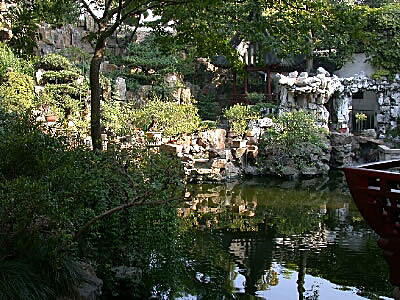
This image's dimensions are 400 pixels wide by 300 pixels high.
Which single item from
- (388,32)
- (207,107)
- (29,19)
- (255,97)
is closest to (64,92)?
(207,107)

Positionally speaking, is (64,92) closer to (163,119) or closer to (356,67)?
(163,119)

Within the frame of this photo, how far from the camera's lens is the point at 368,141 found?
16.5 m

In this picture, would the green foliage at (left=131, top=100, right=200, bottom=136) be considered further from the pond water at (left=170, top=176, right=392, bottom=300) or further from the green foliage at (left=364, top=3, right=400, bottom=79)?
the green foliage at (left=364, top=3, right=400, bottom=79)

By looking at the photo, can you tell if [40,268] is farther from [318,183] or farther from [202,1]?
[318,183]


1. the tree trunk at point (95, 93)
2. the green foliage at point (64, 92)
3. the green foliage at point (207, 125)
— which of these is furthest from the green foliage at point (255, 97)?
the tree trunk at point (95, 93)

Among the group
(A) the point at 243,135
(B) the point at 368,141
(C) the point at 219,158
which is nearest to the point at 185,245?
(C) the point at 219,158

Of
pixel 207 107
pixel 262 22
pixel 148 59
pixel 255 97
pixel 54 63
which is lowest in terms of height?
pixel 207 107

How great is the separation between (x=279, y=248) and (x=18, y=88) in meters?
8.74

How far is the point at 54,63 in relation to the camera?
15.0 m

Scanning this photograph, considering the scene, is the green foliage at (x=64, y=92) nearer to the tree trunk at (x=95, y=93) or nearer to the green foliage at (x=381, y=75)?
the tree trunk at (x=95, y=93)

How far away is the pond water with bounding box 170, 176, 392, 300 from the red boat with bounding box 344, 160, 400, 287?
164cm

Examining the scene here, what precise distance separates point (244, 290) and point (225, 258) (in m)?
1.18

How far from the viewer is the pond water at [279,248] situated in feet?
19.1

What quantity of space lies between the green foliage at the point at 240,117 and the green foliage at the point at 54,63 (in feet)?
16.8
